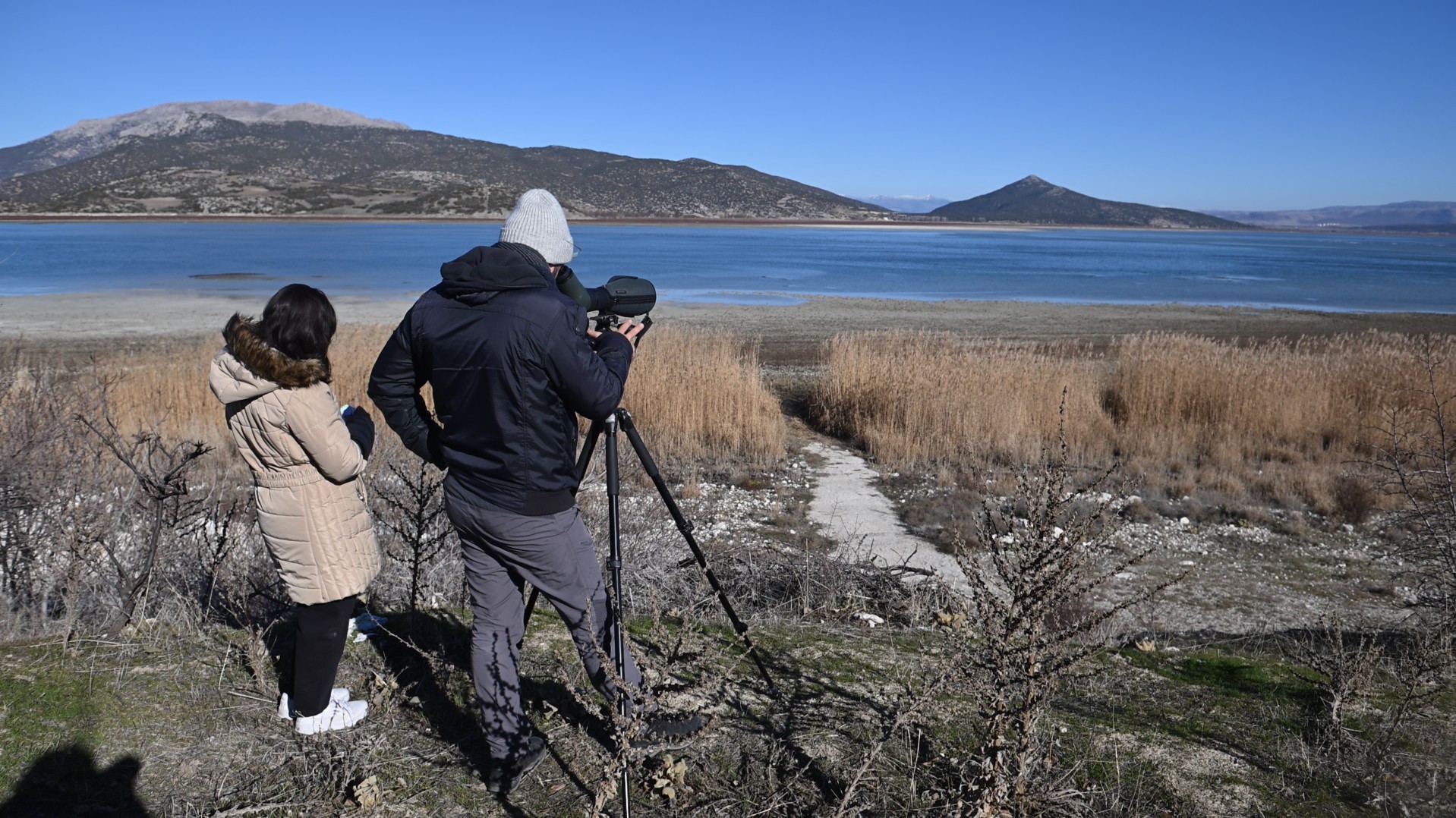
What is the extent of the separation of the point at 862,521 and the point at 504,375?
18.7 ft

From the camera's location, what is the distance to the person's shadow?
229 centimetres

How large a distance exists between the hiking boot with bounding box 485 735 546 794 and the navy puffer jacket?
0.72 metres

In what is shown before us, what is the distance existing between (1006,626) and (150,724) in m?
2.63

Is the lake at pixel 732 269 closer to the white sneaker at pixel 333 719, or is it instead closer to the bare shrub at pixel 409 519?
the bare shrub at pixel 409 519

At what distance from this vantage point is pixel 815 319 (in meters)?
21.9

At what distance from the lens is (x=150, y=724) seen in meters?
2.71

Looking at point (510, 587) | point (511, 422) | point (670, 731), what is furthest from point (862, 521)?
point (511, 422)

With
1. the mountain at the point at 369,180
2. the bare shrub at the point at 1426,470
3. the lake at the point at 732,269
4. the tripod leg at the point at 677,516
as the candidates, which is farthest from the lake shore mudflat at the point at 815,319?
the mountain at the point at 369,180

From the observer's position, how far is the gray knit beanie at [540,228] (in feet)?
7.82

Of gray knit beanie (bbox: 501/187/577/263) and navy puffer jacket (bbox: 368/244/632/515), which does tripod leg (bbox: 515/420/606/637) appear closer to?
navy puffer jacket (bbox: 368/244/632/515)

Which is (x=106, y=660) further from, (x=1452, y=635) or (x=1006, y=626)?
(x=1452, y=635)

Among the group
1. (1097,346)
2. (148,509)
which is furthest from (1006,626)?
(1097,346)

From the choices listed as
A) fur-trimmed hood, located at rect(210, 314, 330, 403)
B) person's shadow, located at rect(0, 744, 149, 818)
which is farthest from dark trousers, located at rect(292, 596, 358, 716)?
fur-trimmed hood, located at rect(210, 314, 330, 403)

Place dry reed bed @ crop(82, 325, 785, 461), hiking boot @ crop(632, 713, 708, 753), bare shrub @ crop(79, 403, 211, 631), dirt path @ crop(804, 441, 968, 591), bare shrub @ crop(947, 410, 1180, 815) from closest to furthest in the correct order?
1. bare shrub @ crop(947, 410, 1180, 815)
2. hiking boot @ crop(632, 713, 708, 753)
3. bare shrub @ crop(79, 403, 211, 631)
4. dirt path @ crop(804, 441, 968, 591)
5. dry reed bed @ crop(82, 325, 785, 461)
